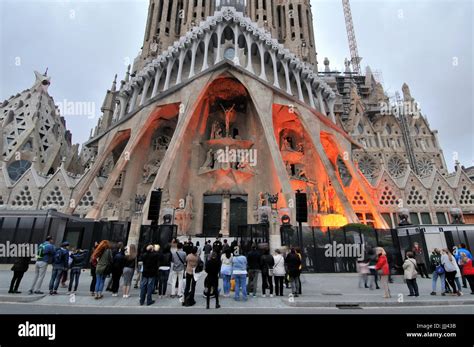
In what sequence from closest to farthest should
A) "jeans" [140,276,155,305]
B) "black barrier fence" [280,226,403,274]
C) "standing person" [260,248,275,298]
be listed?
"jeans" [140,276,155,305], "standing person" [260,248,275,298], "black barrier fence" [280,226,403,274]

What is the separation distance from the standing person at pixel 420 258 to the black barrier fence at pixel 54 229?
14345mm

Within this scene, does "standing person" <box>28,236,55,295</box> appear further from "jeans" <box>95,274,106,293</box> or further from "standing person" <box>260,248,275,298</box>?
"standing person" <box>260,248,275,298</box>

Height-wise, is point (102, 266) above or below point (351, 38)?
below

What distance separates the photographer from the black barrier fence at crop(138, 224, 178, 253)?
39.2 feet

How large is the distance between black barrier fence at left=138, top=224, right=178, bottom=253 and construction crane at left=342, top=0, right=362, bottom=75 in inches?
2537

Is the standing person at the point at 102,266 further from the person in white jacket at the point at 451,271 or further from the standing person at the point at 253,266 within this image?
the person in white jacket at the point at 451,271

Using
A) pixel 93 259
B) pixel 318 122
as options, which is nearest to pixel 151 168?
pixel 318 122

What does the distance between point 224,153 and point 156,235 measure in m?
A: 14.6

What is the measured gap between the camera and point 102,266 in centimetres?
706

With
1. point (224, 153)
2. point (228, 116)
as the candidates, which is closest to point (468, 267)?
point (224, 153)

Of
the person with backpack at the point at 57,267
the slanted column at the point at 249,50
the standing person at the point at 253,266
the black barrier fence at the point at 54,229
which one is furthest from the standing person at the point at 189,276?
the slanted column at the point at 249,50

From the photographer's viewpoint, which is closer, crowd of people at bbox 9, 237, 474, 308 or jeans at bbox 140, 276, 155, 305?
jeans at bbox 140, 276, 155, 305

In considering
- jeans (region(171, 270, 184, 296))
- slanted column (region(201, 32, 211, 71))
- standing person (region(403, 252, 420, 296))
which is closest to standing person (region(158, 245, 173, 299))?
jeans (region(171, 270, 184, 296))

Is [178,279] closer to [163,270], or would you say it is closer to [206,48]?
[163,270]
